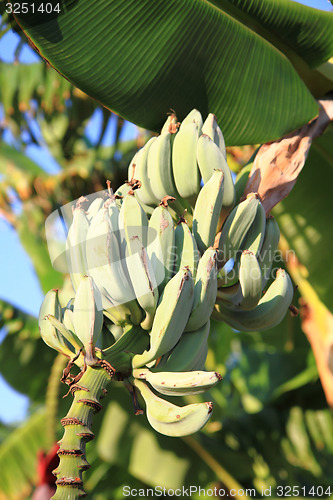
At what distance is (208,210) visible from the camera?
94cm

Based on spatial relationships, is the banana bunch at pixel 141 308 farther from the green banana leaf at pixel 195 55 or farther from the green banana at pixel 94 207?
the green banana leaf at pixel 195 55

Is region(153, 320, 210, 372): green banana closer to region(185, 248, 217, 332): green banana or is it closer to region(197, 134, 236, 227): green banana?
region(185, 248, 217, 332): green banana

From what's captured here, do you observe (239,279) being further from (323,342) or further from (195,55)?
(323,342)

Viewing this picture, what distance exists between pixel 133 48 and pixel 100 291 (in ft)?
1.96

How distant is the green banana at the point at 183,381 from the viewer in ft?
2.40

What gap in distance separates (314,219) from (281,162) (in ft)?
1.49

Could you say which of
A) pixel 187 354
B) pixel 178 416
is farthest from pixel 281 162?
pixel 178 416

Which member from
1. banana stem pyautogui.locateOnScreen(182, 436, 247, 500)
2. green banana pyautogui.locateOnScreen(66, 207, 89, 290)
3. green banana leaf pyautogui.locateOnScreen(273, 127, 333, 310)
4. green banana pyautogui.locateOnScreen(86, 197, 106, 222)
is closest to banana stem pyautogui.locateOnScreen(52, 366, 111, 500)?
green banana pyautogui.locateOnScreen(66, 207, 89, 290)

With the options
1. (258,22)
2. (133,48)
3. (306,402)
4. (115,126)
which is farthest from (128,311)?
(306,402)

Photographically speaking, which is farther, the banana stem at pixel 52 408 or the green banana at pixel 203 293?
the banana stem at pixel 52 408

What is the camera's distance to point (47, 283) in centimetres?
238

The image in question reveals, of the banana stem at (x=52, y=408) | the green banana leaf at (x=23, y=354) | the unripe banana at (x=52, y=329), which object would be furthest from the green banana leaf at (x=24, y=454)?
the unripe banana at (x=52, y=329)

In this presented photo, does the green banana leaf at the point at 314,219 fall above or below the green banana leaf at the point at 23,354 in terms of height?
above

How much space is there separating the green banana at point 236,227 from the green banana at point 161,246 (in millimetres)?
153
